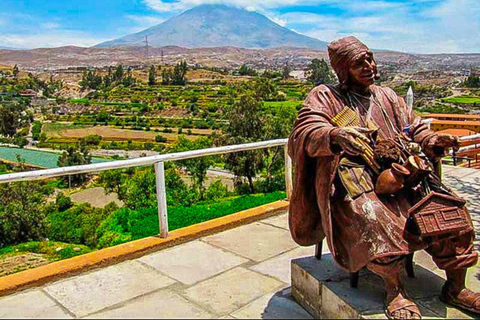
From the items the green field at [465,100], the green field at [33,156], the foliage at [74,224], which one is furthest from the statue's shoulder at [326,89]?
the green field at [33,156]

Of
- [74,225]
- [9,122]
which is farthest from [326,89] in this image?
[9,122]

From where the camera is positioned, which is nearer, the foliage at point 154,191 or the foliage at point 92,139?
the foliage at point 154,191

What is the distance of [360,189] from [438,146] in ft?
1.88

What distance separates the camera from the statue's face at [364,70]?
8.41 ft

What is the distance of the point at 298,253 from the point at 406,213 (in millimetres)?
1572

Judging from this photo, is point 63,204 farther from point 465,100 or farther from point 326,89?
point 465,100

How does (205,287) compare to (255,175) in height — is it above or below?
above

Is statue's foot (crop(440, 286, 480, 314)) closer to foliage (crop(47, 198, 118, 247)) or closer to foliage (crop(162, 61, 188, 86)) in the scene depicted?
foliage (crop(47, 198, 118, 247))

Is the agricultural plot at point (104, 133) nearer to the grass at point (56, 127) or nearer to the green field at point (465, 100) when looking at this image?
the grass at point (56, 127)

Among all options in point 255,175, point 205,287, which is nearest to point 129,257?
point 205,287

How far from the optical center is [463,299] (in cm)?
231

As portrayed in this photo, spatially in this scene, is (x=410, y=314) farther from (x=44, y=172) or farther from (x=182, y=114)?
(x=182, y=114)

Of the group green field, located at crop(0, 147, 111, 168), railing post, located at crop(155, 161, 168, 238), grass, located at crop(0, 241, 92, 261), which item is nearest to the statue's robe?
railing post, located at crop(155, 161, 168, 238)

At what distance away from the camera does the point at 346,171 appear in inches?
94.5
